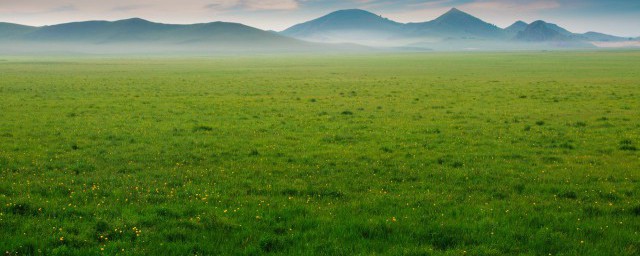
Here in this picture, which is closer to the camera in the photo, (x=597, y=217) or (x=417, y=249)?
(x=417, y=249)

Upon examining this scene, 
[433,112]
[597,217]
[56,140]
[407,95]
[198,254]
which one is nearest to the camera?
[198,254]

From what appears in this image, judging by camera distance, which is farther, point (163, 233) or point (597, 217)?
A: point (597, 217)

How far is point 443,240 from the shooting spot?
9.02 m

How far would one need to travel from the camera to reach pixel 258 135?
20.8 metres

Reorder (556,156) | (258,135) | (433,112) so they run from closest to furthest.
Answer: (556,156) < (258,135) < (433,112)

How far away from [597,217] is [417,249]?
167 inches

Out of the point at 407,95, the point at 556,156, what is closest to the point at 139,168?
the point at 556,156

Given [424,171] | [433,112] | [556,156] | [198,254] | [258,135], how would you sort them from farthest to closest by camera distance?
[433,112] < [258,135] < [556,156] < [424,171] < [198,254]

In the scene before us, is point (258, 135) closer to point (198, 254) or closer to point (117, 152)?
point (117, 152)

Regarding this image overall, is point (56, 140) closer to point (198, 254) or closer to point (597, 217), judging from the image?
point (198, 254)

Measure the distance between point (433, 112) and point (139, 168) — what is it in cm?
1887

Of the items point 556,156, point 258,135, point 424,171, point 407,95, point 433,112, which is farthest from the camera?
point 407,95

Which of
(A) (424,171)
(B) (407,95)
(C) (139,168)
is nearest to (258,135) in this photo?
(C) (139,168)

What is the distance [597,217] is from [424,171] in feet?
15.9
